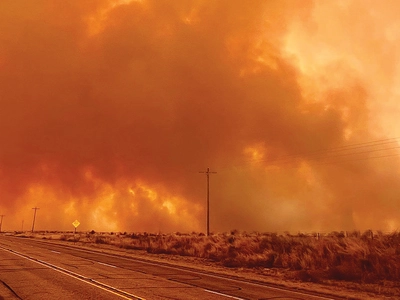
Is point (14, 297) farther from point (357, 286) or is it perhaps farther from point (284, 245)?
point (284, 245)

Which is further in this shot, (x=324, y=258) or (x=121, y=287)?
(x=324, y=258)

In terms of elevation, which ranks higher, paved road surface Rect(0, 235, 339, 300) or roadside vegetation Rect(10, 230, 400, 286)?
roadside vegetation Rect(10, 230, 400, 286)

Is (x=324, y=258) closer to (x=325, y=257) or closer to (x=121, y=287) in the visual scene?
(x=325, y=257)

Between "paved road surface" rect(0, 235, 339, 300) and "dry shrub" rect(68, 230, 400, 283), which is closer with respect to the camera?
"paved road surface" rect(0, 235, 339, 300)

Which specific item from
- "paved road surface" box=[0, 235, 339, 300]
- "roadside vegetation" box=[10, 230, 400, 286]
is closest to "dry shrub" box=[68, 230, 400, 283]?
"roadside vegetation" box=[10, 230, 400, 286]

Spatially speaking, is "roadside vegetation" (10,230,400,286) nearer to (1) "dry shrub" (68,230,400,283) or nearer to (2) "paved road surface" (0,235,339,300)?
(1) "dry shrub" (68,230,400,283)

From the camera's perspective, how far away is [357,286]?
45.2ft

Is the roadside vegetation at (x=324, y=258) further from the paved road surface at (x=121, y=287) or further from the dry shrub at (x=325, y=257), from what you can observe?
the paved road surface at (x=121, y=287)

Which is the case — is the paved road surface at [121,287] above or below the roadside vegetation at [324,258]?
below

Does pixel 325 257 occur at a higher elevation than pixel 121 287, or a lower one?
higher

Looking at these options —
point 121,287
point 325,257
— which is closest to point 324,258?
point 325,257

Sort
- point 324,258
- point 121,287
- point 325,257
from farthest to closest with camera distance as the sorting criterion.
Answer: point 325,257
point 324,258
point 121,287

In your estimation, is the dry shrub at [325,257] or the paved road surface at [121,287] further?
the dry shrub at [325,257]

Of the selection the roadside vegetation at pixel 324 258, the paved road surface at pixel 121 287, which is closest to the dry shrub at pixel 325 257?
the roadside vegetation at pixel 324 258
